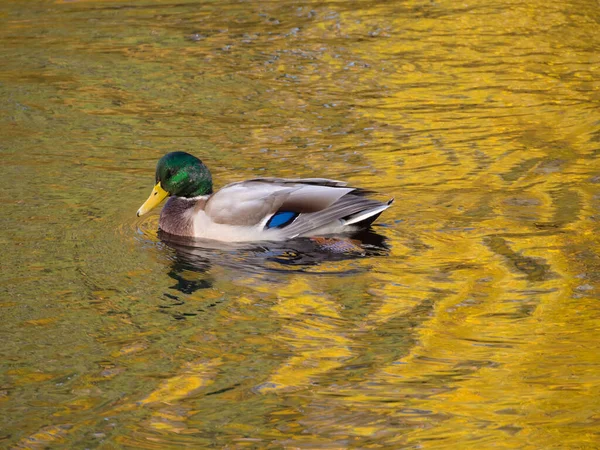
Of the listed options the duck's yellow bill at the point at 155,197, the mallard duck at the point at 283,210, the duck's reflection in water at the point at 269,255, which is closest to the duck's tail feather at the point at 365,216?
the mallard duck at the point at 283,210

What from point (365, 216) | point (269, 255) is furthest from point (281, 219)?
point (365, 216)

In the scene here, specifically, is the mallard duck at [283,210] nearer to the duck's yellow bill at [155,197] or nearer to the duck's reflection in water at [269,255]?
the duck's reflection in water at [269,255]

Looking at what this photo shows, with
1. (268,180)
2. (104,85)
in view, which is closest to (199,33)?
(104,85)

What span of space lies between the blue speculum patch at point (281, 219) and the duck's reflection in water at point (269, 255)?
121mm

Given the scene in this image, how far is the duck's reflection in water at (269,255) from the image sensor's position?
693 centimetres

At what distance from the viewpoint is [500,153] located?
9.41 m

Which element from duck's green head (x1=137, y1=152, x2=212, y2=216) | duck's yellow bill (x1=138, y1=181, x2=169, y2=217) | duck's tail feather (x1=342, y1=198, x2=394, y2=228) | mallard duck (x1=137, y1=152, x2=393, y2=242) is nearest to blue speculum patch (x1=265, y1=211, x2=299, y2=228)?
mallard duck (x1=137, y1=152, x2=393, y2=242)

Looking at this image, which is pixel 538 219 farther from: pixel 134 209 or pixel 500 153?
pixel 134 209

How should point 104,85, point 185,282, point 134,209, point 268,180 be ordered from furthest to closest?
point 104,85
point 134,209
point 268,180
point 185,282

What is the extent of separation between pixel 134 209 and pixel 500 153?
3175mm

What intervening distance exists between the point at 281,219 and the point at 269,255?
288mm

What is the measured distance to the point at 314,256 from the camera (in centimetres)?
715

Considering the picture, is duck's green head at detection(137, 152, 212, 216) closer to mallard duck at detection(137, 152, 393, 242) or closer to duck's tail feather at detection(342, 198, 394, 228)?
mallard duck at detection(137, 152, 393, 242)

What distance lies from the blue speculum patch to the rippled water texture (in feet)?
0.53
